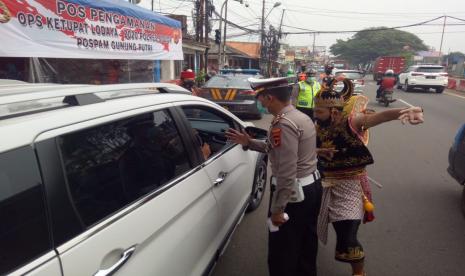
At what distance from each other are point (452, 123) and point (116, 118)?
11272 mm

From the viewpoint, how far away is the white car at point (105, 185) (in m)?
1.23

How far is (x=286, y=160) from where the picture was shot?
7.07ft

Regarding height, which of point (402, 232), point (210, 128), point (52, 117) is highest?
point (52, 117)

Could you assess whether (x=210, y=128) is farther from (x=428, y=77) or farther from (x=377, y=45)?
(x=377, y=45)

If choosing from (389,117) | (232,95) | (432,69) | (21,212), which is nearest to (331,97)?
(389,117)

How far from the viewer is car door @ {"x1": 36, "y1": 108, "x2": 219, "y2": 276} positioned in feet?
4.60

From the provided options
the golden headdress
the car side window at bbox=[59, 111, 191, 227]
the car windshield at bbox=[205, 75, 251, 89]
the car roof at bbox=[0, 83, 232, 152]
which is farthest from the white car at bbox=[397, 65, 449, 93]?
the car roof at bbox=[0, 83, 232, 152]

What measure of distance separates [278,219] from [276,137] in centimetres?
53

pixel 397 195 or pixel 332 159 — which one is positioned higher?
pixel 332 159

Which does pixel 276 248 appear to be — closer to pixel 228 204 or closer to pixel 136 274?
pixel 228 204

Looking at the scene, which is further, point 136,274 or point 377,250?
point 377,250

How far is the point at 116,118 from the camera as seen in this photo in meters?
1.75

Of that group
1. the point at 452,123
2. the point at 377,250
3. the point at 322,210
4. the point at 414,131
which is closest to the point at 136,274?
the point at 322,210

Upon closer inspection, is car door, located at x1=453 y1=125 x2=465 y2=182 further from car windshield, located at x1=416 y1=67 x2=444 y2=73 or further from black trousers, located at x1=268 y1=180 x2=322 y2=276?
car windshield, located at x1=416 y1=67 x2=444 y2=73
